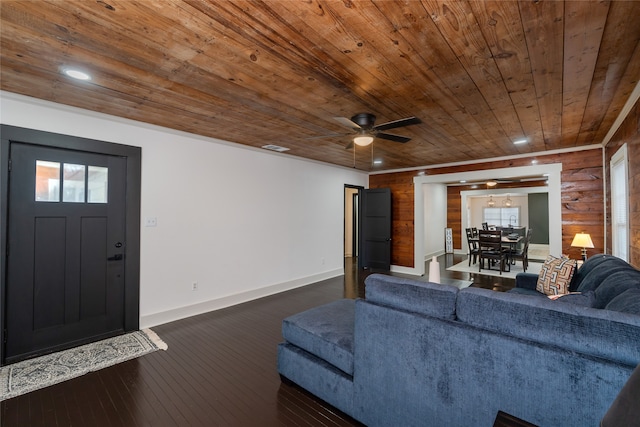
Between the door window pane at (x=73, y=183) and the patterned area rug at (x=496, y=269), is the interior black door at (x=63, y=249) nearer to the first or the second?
the door window pane at (x=73, y=183)

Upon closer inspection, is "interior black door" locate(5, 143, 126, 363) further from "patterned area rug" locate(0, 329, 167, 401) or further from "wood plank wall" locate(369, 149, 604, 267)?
"wood plank wall" locate(369, 149, 604, 267)

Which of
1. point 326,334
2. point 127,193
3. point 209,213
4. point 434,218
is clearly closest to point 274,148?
point 209,213

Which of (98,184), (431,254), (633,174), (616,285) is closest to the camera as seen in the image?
(616,285)

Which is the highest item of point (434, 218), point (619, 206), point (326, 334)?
point (619, 206)

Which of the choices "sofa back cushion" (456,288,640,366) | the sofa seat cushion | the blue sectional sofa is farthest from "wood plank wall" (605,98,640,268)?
the sofa seat cushion

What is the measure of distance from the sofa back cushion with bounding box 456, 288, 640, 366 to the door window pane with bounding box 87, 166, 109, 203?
12.2 ft

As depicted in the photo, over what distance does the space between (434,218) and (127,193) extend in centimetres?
877

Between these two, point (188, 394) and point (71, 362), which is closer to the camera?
point (188, 394)

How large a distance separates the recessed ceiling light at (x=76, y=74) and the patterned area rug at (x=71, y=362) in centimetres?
252

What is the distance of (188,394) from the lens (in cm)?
221

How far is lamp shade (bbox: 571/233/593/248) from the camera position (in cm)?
422

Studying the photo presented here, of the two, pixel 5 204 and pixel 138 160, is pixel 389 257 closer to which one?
pixel 138 160

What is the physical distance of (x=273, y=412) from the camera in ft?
6.57

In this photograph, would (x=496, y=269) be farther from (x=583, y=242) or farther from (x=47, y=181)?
(x=47, y=181)
